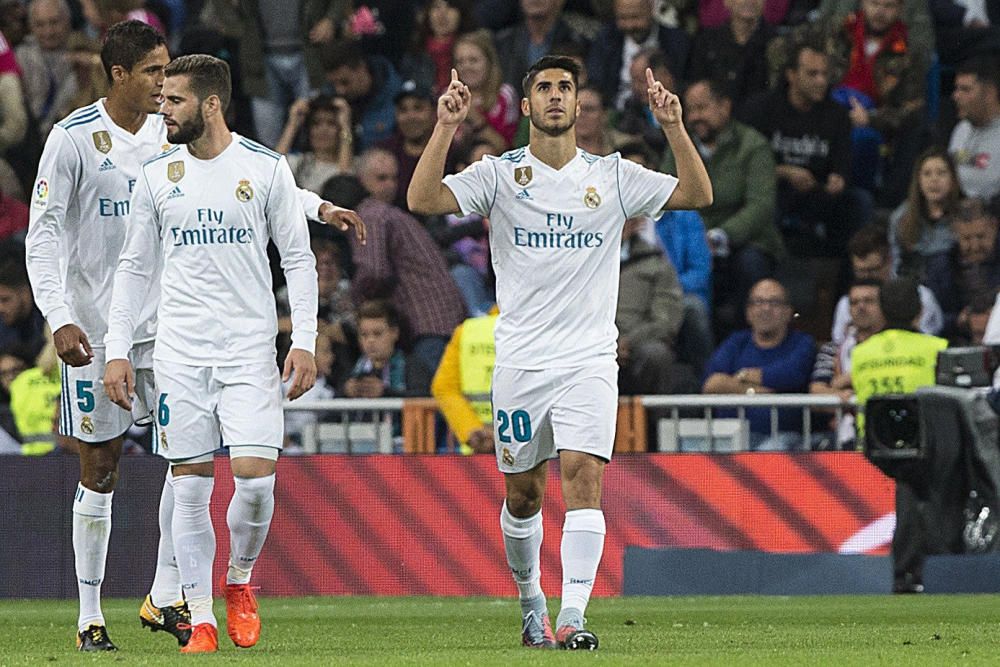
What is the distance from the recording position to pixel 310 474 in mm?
14531

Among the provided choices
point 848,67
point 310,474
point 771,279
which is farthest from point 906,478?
point 848,67

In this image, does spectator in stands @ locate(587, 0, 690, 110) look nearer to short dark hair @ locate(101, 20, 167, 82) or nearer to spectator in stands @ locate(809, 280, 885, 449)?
spectator in stands @ locate(809, 280, 885, 449)

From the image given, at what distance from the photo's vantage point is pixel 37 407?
620 inches

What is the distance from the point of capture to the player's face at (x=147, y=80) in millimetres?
9641

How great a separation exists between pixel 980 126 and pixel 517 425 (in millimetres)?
8313

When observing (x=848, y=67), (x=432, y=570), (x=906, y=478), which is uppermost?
(x=848, y=67)

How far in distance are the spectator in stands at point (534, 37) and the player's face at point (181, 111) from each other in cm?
920

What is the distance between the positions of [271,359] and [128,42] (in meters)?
1.68

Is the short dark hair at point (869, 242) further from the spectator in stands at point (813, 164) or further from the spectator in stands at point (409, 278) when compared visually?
the spectator in stands at point (409, 278)

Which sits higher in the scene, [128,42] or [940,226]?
[128,42]

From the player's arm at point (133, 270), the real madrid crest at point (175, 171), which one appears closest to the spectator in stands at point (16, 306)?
the player's arm at point (133, 270)

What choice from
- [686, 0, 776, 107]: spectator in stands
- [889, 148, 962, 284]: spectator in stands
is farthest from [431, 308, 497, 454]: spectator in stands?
[686, 0, 776, 107]: spectator in stands

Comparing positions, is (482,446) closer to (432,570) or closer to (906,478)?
(432,570)

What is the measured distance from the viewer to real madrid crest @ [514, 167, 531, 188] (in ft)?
30.4
